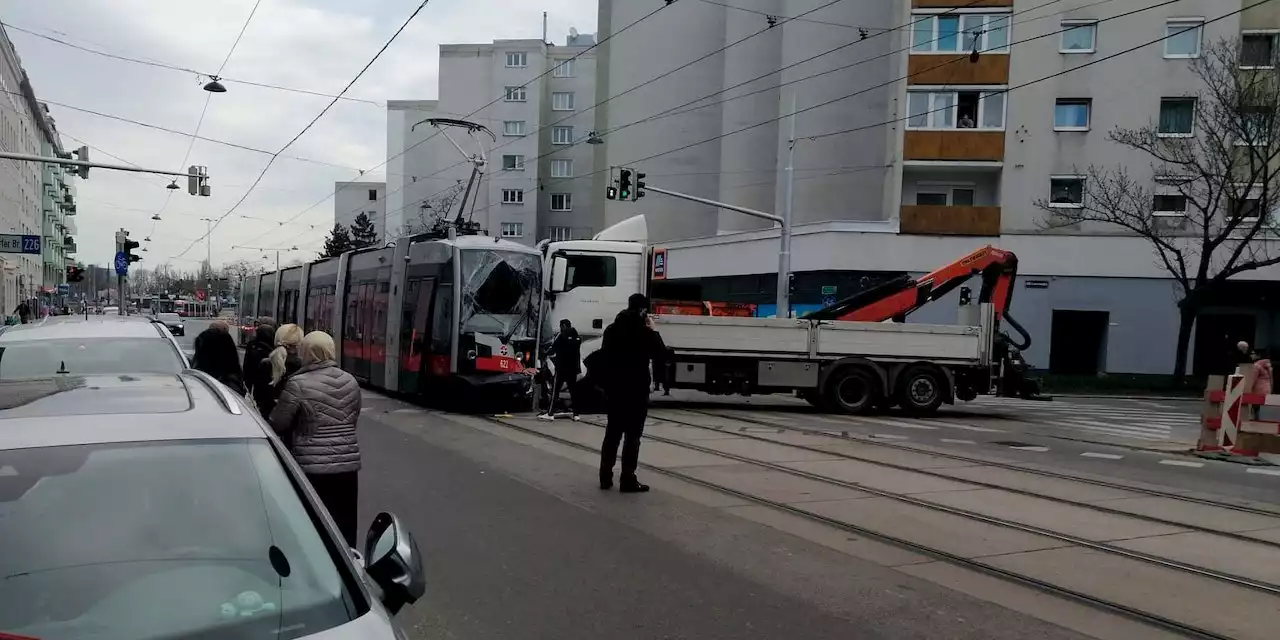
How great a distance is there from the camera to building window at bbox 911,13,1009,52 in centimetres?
3159

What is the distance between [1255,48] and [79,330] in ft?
118

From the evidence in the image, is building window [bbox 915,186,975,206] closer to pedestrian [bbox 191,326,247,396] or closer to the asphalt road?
the asphalt road

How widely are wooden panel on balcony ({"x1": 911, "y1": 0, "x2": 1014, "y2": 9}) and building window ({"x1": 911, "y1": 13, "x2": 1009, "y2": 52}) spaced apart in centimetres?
33

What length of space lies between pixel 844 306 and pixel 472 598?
51.0 feet

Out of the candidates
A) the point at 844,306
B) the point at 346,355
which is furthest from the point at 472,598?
the point at 346,355

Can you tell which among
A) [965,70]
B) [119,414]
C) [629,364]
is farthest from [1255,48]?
[119,414]

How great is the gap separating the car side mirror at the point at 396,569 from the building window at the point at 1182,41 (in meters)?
34.9

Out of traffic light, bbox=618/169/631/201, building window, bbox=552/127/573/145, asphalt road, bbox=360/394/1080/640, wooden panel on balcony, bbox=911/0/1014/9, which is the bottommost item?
asphalt road, bbox=360/394/1080/640

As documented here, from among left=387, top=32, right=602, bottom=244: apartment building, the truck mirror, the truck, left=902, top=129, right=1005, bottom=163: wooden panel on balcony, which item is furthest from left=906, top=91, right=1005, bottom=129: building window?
left=387, top=32, right=602, bottom=244: apartment building

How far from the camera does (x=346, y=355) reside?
72.4 feet

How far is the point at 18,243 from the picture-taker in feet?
89.7

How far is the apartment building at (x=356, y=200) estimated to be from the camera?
97756 millimetres

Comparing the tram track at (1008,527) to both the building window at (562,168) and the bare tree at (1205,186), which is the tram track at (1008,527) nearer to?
the bare tree at (1205,186)

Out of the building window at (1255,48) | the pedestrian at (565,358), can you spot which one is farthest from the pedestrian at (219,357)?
the building window at (1255,48)
